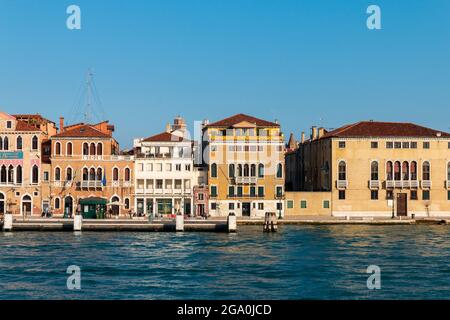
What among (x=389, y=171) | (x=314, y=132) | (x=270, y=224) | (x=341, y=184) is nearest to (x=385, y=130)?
(x=389, y=171)

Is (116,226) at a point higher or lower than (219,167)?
lower

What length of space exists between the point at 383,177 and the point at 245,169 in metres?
11.4

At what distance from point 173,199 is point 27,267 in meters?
29.1

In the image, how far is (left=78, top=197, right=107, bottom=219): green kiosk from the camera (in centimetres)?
5200

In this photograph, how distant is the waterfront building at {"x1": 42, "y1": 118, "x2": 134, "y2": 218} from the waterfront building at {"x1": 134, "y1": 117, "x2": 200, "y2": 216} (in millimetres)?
976

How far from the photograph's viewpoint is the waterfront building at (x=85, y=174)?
53531 millimetres

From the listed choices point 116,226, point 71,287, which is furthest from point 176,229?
point 71,287

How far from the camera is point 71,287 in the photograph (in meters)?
21.3

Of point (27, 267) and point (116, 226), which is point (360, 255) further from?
point (116, 226)

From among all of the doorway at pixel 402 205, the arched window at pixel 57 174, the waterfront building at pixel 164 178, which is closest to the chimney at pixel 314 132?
the doorway at pixel 402 205

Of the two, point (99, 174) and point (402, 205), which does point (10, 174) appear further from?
point (402, 205)

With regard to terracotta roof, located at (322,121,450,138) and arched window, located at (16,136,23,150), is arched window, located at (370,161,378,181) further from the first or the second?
arched window, located at (16,136,23,150)

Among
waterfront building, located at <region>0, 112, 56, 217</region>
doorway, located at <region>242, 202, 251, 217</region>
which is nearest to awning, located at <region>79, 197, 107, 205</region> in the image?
waterfront building, located at <region>0, 112, 56, 217</region>

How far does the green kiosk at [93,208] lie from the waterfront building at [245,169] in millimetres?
8826
